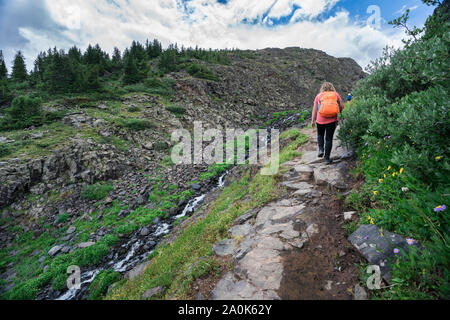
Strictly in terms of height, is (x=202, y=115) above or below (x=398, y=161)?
above

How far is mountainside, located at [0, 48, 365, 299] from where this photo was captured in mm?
9680

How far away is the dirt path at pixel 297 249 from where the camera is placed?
10.7 ft

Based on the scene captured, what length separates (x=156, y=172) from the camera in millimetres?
17016

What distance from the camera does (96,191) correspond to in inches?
545

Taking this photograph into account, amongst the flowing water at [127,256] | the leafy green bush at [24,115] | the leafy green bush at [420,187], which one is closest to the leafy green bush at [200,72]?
the leafy green bush at [24,115]

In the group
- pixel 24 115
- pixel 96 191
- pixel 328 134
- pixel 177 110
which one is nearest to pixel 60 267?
pixel 96 191

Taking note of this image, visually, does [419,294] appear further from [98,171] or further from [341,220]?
[98,171]

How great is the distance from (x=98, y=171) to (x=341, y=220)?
17215 mm

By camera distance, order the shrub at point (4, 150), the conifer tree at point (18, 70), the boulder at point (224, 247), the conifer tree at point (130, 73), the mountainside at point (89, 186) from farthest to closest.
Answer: the conifer tree at point (18, 70)
the conifer tree at point (130, 73)
the shrub at point (4, 150)
the mountainside at point (89, 186)
the boulder at point (224, 247)

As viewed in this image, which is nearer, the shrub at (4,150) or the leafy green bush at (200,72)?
the shrub at (4,150)

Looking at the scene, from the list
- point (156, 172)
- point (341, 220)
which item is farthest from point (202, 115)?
point (341, 220)

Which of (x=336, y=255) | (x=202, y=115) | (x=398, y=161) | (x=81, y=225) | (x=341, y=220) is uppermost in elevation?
(x=202, y=115)

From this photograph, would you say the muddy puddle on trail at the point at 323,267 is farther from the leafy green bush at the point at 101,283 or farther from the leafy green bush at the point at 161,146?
the leafy green bush at the point at 161,146

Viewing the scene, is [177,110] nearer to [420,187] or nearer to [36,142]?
[36,142]
